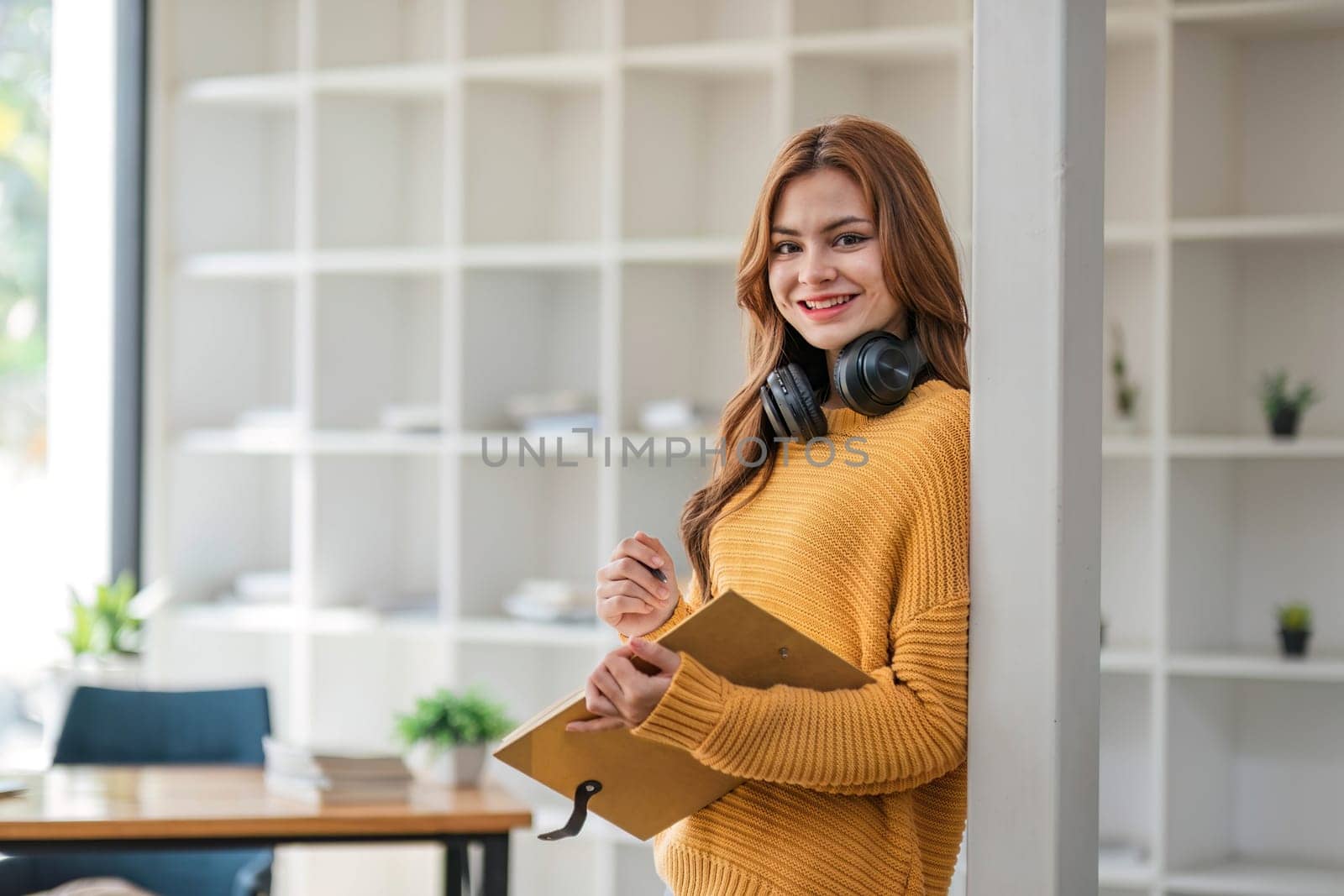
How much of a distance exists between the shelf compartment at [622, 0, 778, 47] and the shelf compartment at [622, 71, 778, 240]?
104mm

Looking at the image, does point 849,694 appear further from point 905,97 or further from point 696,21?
point 696,21

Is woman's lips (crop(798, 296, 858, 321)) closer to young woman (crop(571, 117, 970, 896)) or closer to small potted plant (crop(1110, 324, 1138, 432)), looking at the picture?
young woman (crop(571, 117, 970, 896))

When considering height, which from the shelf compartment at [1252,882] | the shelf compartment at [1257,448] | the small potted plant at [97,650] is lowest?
the shelf compartment at [1252,882]

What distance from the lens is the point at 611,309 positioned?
338 cm

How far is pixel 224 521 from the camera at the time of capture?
400cm

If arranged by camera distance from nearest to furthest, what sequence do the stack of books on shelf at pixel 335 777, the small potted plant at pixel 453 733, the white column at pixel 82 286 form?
1. the stack of books on shelf at pixel 335 777
2. the small potted plant at pixel 453 733
3. the white column at pixel 82 286

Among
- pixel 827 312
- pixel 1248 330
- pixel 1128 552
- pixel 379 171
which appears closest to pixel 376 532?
pixel 379 171

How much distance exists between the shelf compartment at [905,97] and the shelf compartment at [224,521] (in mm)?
1951

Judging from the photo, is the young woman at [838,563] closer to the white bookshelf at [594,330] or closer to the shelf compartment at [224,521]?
the white bookshelf at [594,330]

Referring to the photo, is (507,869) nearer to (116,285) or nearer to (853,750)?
(853,750)

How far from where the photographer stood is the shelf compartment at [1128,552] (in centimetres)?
319

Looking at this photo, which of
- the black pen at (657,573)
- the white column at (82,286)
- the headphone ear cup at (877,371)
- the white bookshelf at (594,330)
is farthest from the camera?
the white column at (82,286)

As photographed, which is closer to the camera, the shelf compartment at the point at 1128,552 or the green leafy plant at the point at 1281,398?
the green leafy plant at the point at 1281,398

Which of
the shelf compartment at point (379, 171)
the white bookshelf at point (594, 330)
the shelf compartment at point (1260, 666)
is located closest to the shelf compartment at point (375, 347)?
the white bookshelf at point (594, 330)
